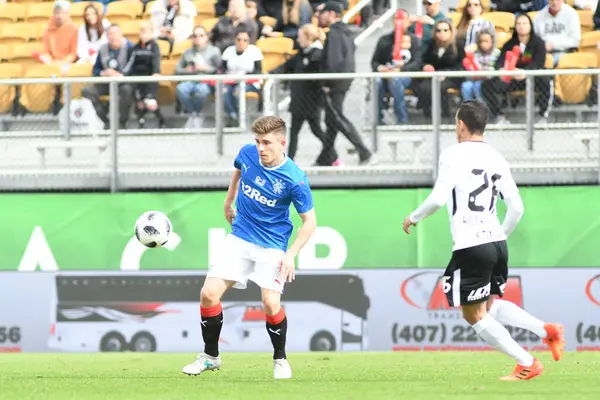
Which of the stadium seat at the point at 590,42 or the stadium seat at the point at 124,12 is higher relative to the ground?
the stadium seat at the point at 124,12

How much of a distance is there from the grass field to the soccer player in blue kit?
447 mm

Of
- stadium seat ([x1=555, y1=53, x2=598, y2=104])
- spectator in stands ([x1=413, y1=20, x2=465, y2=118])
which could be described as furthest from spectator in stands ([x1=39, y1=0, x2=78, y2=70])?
stadium seat ([x1=555, y1=53, x2=598, y2=104])

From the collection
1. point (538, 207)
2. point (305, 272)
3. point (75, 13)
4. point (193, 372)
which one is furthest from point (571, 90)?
point (75, 13)

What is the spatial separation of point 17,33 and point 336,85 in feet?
22.0

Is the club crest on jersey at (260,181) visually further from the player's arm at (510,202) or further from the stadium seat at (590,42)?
the stadium seat at (590,42)

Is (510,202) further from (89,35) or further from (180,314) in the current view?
(89,35)

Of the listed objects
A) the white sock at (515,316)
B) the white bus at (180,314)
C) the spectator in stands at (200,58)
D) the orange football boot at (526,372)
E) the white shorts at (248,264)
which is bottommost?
the white bus at (180,314)

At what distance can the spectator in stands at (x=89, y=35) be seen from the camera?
20.0 metres

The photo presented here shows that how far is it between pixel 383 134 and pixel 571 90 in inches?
90.3

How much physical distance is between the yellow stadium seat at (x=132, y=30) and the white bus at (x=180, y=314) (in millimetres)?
4591

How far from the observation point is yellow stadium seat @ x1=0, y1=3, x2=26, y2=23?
874 inches

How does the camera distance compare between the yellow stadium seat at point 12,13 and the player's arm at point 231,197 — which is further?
the yellow stadium seat at point 12,13

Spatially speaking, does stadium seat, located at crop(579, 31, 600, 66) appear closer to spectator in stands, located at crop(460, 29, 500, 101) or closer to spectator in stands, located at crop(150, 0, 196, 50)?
spectator in stands, located at crop(460, 29, 500, 101)

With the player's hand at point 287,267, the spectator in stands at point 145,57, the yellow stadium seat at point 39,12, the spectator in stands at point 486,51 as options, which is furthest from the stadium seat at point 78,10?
the player's hand at point 287,267
